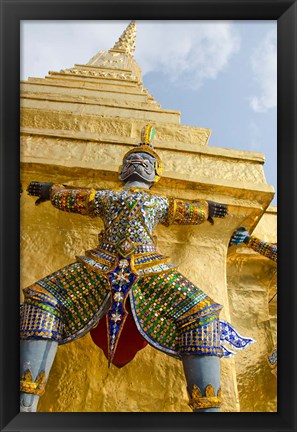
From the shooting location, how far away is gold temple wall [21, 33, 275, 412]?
3.18m

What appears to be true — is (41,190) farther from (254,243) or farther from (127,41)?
(127,41)

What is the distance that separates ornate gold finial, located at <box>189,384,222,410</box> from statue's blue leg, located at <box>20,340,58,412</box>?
78 cm

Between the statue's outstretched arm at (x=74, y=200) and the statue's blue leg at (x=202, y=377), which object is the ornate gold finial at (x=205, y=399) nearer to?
the statue's blue leg at (x=202, y=377)

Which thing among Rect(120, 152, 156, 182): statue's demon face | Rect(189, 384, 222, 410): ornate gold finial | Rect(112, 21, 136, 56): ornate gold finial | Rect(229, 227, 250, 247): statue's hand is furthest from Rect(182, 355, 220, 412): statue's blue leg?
Rect(112, 21, 136, 56): ornate gold finial

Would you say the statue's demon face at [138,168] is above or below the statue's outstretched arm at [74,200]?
above

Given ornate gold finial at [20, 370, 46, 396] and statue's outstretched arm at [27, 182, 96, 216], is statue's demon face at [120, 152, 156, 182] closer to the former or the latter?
statue's outstretched arm at [27, 182, 96, 216]

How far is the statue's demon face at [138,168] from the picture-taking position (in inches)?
125

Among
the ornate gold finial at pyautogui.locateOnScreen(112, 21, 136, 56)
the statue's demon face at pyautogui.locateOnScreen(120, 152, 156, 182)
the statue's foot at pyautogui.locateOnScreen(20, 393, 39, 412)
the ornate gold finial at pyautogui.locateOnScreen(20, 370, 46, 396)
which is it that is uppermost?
the ornate gold finial at pyautogui.locateOnScreen(112, 21, 136, 56)

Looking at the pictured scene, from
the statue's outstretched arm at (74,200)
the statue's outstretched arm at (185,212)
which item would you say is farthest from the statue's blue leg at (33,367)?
the statue's outstretched arm at (185,212)

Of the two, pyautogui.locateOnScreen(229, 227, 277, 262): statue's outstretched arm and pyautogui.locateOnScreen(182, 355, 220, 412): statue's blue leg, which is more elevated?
pyautogui.locateOnScreen(229, 227, 277, 262): statue's outstretched arm
